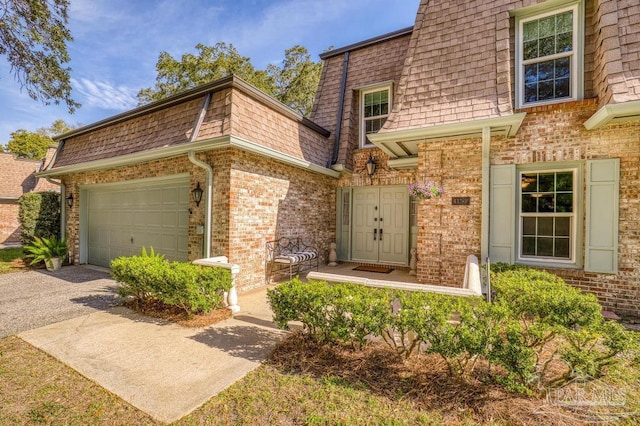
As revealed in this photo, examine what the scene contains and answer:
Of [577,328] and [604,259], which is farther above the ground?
[604,259]

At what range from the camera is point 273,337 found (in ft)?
13.4

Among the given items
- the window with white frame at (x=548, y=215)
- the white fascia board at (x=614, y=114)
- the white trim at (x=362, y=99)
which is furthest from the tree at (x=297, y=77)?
the white fascia board at (x=614, y=114)

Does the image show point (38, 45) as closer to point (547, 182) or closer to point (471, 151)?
point (471, 151)

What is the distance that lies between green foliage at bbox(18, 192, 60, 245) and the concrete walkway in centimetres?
718

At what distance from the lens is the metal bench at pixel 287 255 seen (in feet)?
21.9

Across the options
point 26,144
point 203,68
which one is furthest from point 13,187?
point 26,144

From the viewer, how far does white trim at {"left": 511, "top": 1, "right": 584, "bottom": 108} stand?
5309 mm

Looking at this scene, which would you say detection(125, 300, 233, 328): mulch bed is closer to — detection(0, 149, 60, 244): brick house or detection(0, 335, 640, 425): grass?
detection(0, 335, 640, 425): grass

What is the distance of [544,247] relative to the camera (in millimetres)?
5574

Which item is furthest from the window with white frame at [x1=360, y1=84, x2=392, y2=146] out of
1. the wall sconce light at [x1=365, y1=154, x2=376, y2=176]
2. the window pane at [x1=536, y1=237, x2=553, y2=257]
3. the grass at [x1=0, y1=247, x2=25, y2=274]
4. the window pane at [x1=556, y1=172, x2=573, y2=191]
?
the grass at [x1=0, y1=247, x2=25, y2=274]

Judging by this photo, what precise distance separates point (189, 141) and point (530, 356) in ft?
20.6

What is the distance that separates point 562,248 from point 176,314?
7211mm

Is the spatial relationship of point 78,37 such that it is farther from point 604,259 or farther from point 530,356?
point 604,259

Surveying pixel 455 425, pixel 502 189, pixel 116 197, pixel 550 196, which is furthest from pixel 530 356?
pixel 116 197
